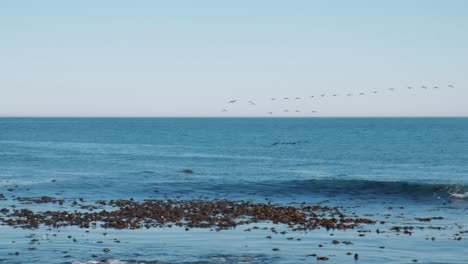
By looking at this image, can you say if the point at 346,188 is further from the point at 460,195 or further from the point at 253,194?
the point at 460,195

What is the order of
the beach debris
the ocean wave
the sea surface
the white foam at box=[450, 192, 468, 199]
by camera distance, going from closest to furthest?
the sea surface, the beach debris, the white foam at box=[450, 192, 468, 199], the ocean wave

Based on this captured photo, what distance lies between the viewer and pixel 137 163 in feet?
335

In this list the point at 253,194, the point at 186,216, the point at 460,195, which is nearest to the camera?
the point at 186,216

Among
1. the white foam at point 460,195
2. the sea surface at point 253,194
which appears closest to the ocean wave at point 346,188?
the white foam at point 460,195

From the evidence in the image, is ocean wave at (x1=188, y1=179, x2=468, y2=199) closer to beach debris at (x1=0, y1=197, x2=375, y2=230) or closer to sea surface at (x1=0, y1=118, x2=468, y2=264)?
sea surface at (x1=0, y1=118, x2=468, y2=264)

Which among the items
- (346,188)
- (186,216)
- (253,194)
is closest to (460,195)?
(346,188)

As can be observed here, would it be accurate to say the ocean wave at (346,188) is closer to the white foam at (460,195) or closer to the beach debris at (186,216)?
the white foam at (460,195)

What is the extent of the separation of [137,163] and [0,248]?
218 ft

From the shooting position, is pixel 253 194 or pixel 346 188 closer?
pixel 253 194

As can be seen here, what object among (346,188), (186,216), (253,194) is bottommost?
(253,194)

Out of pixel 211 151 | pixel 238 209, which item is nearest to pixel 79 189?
pixel 238 209

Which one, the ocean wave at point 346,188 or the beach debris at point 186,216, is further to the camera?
the ocean wave at point 346,188

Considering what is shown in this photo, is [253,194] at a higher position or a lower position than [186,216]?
→ lower

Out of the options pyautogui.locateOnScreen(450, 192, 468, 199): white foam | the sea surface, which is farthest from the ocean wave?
the sea surface
